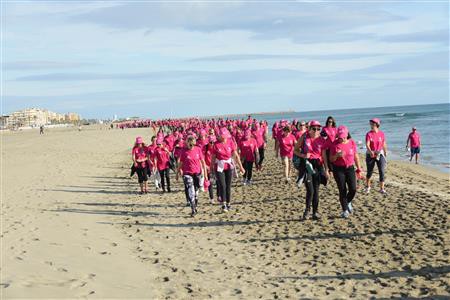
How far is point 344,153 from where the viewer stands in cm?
846

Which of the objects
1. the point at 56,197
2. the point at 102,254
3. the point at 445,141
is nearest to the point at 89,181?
the point at 56,197

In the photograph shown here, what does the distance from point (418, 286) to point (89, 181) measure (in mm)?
12797

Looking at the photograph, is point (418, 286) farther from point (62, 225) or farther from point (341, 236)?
point (62, 225)

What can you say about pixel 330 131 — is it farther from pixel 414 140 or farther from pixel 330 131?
pixel 414 140

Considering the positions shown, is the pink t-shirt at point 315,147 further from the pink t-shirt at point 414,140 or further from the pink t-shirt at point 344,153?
the pink t-shirt at point 414,140

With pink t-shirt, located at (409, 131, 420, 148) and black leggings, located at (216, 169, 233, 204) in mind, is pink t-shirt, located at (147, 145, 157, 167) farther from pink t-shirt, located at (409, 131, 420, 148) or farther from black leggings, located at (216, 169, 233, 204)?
pink t-shirt, located at (409, 131, 420, 148)

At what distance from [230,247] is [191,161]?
2.63 metres

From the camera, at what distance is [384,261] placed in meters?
6.58

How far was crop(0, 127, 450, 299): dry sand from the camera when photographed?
5871mm

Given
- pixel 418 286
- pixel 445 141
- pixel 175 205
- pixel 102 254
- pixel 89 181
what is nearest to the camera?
pixel 418 286

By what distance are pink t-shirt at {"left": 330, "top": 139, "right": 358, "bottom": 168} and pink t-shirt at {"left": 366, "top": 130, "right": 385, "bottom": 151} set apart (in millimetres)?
2430

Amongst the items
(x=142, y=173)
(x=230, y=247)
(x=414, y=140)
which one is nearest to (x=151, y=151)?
(x=142, y=173)

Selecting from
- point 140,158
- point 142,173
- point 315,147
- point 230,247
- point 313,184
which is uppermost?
point 315,147

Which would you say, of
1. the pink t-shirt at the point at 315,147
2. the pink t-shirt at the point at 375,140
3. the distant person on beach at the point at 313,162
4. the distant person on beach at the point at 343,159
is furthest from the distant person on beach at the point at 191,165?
the pink t-shirt at the point at 375,140
